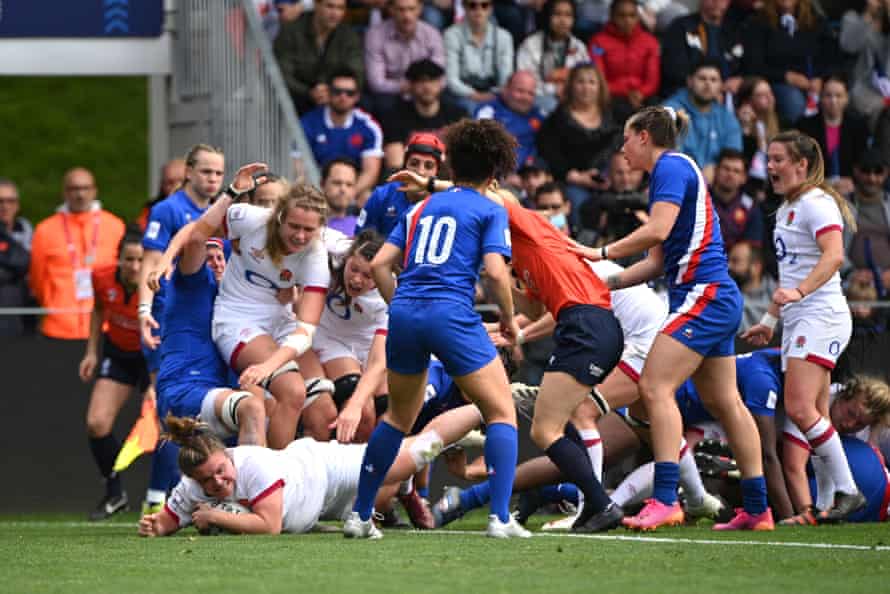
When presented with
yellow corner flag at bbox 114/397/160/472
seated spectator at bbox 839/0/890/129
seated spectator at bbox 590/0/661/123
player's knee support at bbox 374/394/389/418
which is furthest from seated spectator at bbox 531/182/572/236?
seated spectator at bbox 839/0/890/129

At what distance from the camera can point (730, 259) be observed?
510 inches

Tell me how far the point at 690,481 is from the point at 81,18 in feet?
24.1

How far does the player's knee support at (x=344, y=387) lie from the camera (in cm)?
968

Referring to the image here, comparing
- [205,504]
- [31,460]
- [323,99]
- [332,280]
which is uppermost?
[323,99]

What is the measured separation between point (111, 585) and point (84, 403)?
6475mm

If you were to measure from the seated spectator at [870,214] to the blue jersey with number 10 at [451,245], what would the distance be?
659 centimetres

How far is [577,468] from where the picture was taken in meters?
8.03

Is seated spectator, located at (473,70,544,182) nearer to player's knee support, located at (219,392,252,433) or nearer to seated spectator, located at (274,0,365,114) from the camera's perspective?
seated spectator, located at (274,0,365,114)

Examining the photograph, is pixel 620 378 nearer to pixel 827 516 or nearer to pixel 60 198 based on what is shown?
pixel 827 516

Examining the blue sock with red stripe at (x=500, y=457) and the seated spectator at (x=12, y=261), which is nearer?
the blue sock with red stripe at (x=500, y=457)

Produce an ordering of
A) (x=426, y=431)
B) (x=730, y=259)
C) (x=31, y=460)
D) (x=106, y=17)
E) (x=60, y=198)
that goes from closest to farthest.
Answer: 1. (x=426, y=431)
2. (x=31, y=460)
3. (x=730, y=259)
4. (x=106, y=17)
5. (x=60, y=198)

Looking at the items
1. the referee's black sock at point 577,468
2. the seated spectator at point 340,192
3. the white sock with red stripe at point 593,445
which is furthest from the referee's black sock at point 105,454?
the referee's black sock at point 577,468

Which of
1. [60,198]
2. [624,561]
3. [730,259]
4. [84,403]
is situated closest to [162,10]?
[84,403]

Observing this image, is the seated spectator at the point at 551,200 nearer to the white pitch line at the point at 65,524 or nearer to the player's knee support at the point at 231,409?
the white pitch line at the point at 65,524
